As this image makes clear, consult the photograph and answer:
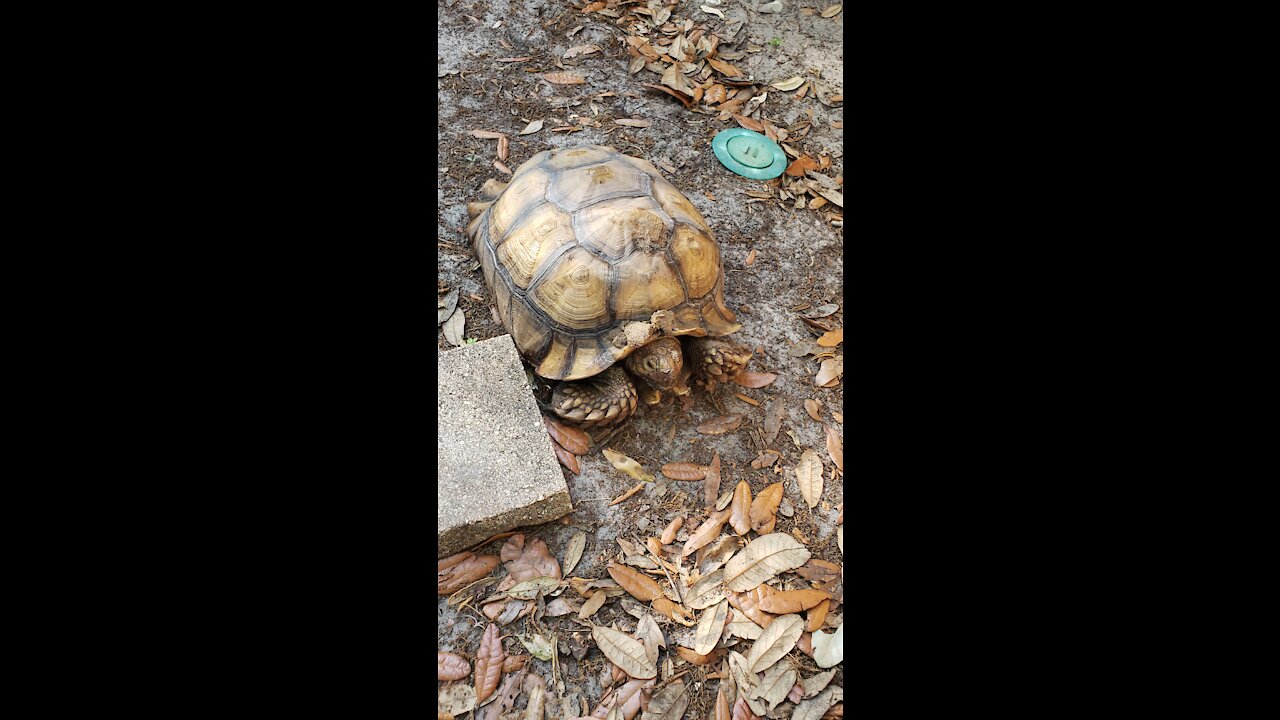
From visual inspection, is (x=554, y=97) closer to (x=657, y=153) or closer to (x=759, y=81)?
(x=657, y=153)

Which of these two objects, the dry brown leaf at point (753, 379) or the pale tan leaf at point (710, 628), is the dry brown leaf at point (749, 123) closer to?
the dry brown leaf at point (753, 379)

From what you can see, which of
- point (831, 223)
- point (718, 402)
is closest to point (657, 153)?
point (831, 223)

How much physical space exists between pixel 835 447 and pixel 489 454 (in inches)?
63.9

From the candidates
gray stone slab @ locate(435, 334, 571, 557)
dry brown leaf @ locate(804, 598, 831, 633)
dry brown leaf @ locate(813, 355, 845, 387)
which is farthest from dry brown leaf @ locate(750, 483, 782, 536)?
gray stone slab @ locate(435, 334, 571, 557)

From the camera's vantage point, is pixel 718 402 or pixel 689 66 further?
pixel 689 66

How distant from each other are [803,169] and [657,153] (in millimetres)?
945

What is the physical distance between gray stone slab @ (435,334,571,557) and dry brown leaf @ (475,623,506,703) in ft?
1.27

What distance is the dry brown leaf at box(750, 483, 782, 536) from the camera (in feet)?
11.2

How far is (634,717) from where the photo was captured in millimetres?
2793

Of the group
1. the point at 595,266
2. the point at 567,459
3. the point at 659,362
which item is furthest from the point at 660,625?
the point at 595,266

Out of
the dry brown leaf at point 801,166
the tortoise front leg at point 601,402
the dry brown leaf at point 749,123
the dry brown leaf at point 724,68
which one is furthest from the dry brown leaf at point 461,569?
the dry brown leaf at point 724,68

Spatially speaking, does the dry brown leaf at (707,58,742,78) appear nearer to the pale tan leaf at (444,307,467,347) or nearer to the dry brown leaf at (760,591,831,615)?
the pale tan leaf at (444,307,467,347)

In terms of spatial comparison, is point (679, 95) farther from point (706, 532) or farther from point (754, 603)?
point (754, 603)

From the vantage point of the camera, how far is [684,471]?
361cm
